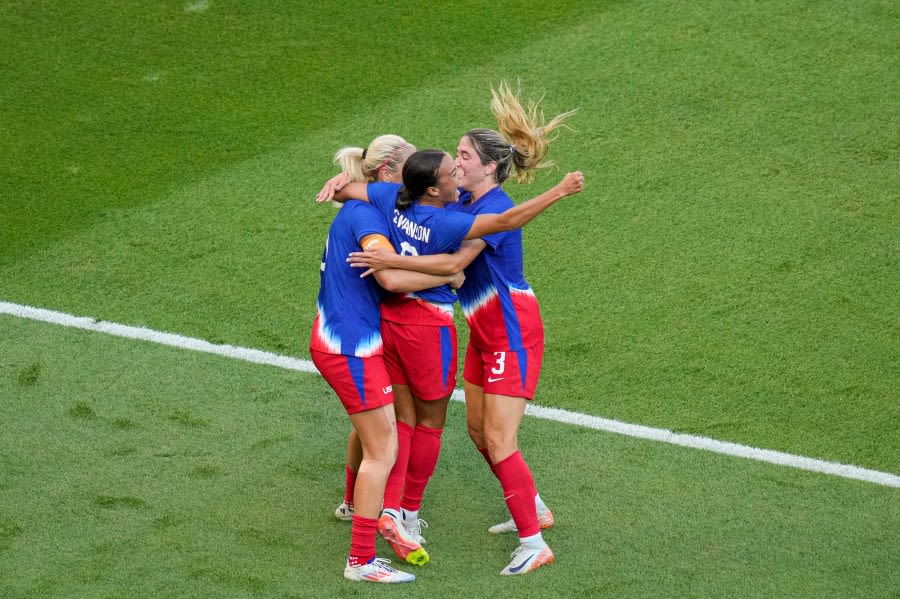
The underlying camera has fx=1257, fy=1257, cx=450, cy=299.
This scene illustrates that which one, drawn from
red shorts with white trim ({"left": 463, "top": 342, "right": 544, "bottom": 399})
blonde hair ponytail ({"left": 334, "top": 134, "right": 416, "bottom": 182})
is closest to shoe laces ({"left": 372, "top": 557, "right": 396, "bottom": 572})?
red shorts with white trim ({"left": 463, "top": 342, "right": 544, "bottom": 399})

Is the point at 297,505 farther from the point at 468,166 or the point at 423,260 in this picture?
the point at 468,166

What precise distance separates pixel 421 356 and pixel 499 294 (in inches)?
19.1

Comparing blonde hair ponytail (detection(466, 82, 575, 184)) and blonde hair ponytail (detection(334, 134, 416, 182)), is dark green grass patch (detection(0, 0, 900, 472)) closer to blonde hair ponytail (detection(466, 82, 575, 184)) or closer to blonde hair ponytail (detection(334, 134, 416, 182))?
blonde hair ponytail (detection(466, 82, 575, 184))

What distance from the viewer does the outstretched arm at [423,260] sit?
5605 millimetres

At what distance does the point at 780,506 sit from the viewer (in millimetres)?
6566

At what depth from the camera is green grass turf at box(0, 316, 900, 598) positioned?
5848mm

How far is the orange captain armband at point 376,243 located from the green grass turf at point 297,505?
156 cm

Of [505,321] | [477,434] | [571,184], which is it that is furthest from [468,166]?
[477,434]

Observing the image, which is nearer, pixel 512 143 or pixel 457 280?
pixel 457 280

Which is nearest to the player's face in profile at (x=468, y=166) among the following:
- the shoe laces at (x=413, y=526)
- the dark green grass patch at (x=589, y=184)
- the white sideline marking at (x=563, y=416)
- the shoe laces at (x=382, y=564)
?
the shoe laces at (x=413, y=526)

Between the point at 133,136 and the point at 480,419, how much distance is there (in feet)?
18.2

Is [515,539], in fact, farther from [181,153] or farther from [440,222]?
[181,153]

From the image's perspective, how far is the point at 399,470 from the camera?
6.07 meters

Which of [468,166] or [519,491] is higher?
[468,166]
